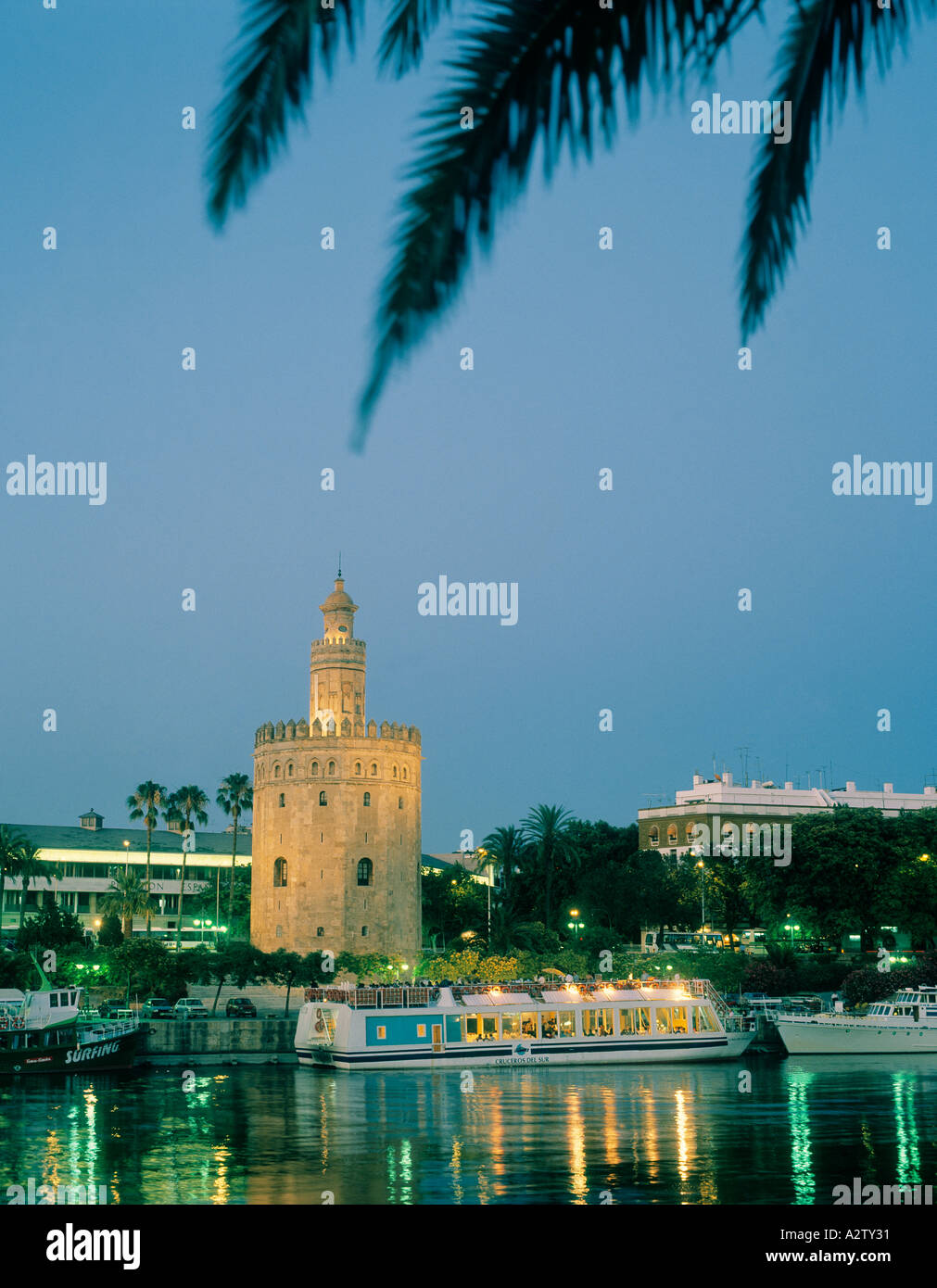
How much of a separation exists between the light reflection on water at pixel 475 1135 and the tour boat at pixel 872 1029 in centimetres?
294

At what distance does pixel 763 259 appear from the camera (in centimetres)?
435

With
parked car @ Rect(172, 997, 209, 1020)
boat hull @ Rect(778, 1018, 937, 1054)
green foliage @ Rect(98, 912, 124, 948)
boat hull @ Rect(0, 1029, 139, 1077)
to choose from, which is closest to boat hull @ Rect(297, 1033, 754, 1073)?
boat hull @ Rect(778, 1018, 937, 1054)

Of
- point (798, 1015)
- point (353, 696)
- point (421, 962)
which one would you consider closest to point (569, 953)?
point (421, 962)

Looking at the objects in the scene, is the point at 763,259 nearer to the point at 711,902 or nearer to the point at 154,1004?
the point at 154,1004

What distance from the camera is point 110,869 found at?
3194 inches

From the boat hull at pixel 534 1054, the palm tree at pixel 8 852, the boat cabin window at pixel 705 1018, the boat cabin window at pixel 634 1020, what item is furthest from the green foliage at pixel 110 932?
the boat cabin window at pixel 705 1018

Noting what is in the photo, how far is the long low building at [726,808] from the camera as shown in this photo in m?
82.9

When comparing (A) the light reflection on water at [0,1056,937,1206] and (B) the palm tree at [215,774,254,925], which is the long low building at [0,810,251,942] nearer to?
(B) the palm tree at [215,774,254,925]

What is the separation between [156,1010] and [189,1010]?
140 cm

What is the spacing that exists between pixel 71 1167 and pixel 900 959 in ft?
142

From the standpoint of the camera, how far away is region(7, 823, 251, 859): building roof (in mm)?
81938

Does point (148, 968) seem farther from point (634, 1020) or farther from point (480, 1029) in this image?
point (634, 1020)

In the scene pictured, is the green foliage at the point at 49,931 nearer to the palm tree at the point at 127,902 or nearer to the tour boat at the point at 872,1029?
the palm tree at the point at 127,902
